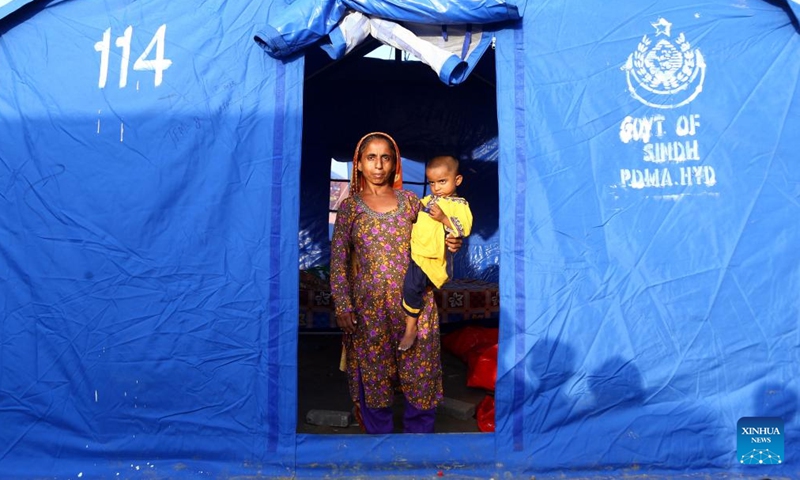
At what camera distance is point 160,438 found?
3461 mm

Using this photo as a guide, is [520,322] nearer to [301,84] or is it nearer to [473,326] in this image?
[301,84]

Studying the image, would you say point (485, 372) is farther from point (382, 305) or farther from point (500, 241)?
point (500, 241)

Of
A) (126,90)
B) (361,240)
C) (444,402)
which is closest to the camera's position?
(126,90)

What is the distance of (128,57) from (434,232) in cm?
170

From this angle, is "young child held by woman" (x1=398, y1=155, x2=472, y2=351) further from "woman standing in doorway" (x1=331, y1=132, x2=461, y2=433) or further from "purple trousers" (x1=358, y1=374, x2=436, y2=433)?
"purple trousers" (x1=358, y1=374, x2=436, y2=433)

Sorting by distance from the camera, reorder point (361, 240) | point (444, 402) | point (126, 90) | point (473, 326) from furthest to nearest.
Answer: point (473, 326) → point (444, 402) → point (361, 240) → point (126, 90)

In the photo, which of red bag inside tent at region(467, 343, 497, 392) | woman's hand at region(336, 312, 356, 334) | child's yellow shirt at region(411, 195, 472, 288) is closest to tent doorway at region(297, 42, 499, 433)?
red bag inside tent at region(467, 343, 497, 392)

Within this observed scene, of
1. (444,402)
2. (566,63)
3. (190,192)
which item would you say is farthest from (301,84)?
(444,402)

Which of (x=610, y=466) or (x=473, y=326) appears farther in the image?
(x=473, y=326)

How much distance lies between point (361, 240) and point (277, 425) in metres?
1.00

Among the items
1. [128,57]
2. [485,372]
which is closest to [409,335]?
[485,372]

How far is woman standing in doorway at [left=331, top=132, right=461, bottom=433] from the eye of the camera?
3654 millimetres

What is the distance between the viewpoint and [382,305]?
3.66 m

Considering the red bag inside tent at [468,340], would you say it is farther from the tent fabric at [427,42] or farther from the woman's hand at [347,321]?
the tent fabric at [427,42]
